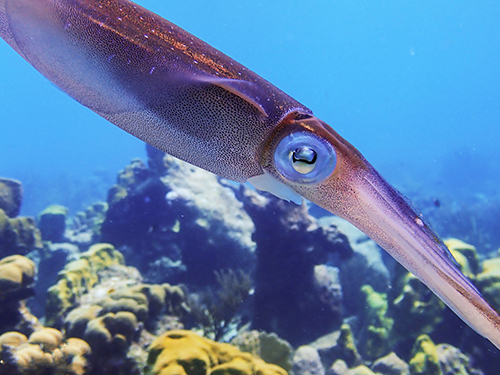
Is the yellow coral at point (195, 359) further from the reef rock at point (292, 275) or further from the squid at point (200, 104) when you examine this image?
the reef rock at point (292, 275)

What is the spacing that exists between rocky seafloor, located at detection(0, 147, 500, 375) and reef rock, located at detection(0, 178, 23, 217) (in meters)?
0.04

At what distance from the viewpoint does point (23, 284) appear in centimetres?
482

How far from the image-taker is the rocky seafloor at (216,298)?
149 inches

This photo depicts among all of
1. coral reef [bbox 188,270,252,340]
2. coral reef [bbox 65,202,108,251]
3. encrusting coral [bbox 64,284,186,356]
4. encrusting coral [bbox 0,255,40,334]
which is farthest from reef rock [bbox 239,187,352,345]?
coral reef [bbox 65,202,108,251]

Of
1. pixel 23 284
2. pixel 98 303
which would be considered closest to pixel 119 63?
pixel 98 303

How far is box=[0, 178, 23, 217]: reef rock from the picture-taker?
9.14 meters

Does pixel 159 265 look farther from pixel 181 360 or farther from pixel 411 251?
pixel 411 251

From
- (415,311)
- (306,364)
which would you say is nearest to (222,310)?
(306,364)

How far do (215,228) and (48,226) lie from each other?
831 cm

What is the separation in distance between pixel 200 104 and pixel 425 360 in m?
5.82

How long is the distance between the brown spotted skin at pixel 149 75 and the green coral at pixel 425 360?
222 inches

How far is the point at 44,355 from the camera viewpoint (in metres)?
3.45

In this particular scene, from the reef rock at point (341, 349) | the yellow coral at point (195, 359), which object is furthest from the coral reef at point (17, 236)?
the reef rock at point (341, 349)

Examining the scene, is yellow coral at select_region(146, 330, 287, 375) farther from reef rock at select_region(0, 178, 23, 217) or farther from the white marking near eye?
reef rock at select_region(0, 178, 23, 217)
